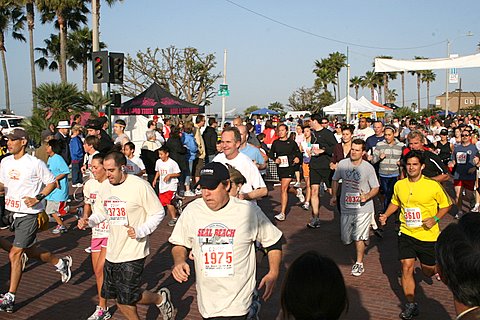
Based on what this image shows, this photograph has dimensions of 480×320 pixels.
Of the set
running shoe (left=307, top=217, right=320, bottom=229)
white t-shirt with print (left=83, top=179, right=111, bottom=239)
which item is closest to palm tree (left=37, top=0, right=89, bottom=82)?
running shoe (left=307, top=217, right=320, bottom=229)

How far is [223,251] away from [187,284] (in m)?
3.44

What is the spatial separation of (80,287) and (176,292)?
1.29 meters

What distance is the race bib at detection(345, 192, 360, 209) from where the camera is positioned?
24.2ft

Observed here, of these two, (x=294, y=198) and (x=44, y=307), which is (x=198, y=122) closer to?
(x=294, y=198)

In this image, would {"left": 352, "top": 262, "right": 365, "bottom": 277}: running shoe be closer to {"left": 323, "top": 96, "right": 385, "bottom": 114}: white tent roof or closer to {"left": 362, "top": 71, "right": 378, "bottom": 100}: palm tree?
{"left": 323, "top": 96, "right": 385, "bottom": 114}: white tent roof

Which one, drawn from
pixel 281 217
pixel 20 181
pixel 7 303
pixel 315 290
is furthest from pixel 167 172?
pixel 315 290

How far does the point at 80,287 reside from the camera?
698 cm

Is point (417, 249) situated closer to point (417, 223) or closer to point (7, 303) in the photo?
point (417, 223)

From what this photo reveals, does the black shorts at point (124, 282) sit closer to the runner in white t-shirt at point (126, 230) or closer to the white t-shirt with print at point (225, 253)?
the runner in white t-shirt at point (126, 230)

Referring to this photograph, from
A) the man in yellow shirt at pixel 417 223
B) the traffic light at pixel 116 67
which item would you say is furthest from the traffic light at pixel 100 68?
the man in yellow shirt at pixel 417 223

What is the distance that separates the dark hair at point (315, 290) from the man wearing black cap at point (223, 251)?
65.9 inches

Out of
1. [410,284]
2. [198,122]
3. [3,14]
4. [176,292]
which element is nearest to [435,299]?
[410,284]

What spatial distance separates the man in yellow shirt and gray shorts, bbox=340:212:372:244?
4.51 ft

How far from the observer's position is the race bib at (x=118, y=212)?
5.21 m
